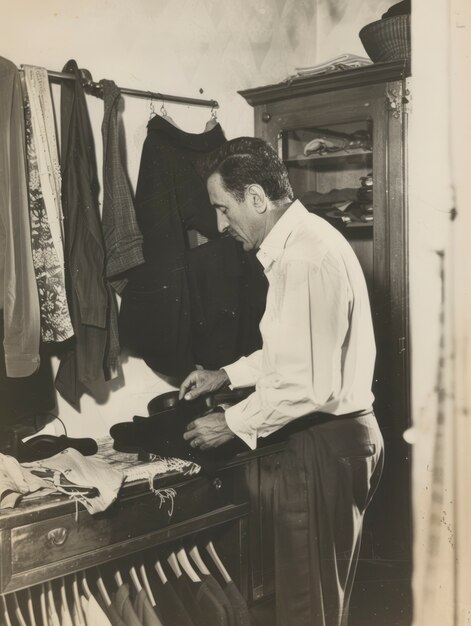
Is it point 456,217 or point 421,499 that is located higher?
point 456,217

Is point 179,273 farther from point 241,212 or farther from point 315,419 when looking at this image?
point 315,419

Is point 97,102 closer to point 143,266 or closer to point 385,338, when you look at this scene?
point 143,266

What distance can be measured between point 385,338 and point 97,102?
1.13m

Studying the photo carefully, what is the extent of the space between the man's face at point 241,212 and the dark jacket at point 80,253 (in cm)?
33

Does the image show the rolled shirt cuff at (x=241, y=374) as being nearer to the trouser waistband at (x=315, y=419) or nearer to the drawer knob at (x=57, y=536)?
the trouser waistband at (x=315, y=419)

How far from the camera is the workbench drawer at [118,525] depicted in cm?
150

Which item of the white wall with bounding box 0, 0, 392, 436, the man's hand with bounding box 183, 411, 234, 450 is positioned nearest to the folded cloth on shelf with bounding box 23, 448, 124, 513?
the man's hand with bounding box 183, 411, 234, 450

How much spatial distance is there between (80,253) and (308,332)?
650 mm

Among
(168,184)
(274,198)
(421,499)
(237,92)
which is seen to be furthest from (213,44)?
(421,499)

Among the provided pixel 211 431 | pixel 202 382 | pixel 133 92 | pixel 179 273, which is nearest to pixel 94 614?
pixel 211 431

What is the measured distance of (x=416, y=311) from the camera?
76.0 inches

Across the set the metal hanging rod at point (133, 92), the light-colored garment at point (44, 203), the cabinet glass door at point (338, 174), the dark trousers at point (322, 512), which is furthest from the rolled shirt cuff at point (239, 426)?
the metal hanging rod at point (133, 92)

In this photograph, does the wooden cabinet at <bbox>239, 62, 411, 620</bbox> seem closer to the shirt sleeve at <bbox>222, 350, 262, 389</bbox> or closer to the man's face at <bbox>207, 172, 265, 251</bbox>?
the shirt sleeve at <bbox>222, 350, 262, 389</bbox>

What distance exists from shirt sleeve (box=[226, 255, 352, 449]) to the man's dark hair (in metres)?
0.26
